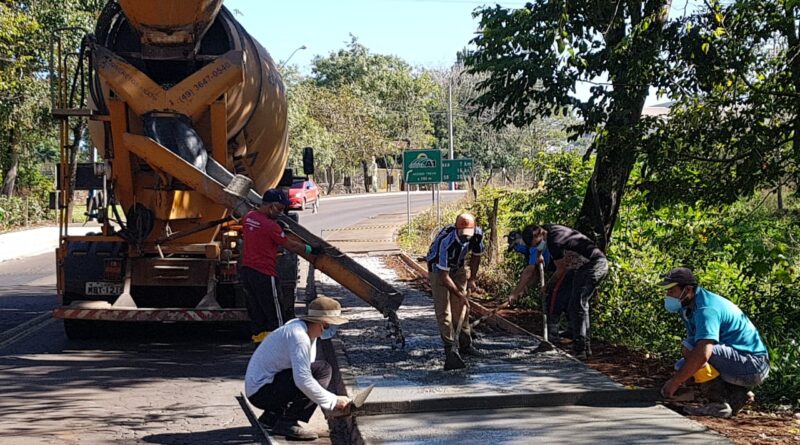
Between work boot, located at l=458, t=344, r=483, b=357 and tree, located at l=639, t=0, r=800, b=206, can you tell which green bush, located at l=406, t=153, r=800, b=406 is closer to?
tree, located at l=639, t=0, r=800, b=206

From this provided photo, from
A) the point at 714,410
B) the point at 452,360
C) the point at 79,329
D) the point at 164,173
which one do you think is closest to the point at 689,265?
the point at 452,360

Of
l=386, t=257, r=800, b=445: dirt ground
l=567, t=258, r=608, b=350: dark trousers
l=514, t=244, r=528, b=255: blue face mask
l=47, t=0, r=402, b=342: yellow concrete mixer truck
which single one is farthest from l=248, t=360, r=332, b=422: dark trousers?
l=514, t=244, r=528, b=255: blue face mask

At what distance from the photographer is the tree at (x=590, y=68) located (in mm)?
9164

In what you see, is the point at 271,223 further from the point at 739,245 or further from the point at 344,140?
the point at 344,140

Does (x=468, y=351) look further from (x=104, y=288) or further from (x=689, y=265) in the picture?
(x=104, y=288)

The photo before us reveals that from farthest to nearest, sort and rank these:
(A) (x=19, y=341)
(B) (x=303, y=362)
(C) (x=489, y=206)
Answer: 1. (C) (x=489, y=206)
2. (A) (x=19, y=341)
3. (B) (x=303, y=362)

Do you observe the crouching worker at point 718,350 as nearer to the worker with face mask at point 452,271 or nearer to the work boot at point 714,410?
the work boot at point 714,410

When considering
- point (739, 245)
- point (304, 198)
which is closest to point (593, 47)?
point (739, 245)

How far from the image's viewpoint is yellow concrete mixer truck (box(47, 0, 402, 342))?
9789mm

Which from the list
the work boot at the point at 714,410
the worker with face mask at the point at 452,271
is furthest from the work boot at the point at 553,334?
the work boot at the point at 714,410

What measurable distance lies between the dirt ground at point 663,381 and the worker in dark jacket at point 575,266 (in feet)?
1.12

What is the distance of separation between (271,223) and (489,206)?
12.0 meters

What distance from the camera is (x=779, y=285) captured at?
887cm

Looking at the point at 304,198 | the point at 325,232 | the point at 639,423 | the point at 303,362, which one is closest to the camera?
the point at 303,362
